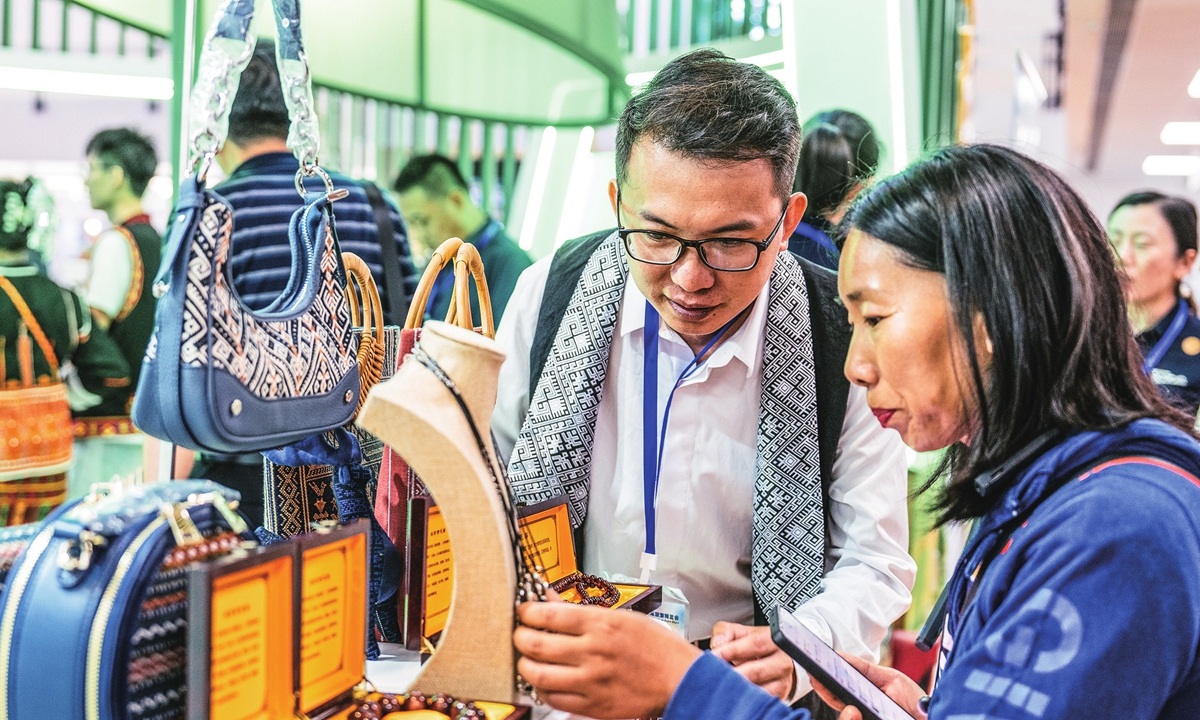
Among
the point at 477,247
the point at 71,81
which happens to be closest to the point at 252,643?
the point at 477,247

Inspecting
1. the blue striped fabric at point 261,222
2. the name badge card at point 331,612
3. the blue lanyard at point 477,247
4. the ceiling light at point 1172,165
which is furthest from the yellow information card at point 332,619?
the ceiling light at point 1172,165

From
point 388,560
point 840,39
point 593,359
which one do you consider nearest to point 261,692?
point 388,560

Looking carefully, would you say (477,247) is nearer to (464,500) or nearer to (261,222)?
(261,222)

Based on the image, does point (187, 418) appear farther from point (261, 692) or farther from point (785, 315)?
point (785, 315)

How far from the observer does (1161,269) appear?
11.8 feet

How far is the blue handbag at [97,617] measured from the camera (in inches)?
26.8

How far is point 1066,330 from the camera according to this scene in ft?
3.08

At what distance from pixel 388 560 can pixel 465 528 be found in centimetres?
32

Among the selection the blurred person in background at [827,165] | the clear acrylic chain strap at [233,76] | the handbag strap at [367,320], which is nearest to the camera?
the clear acrylic chain strap at [233,76]

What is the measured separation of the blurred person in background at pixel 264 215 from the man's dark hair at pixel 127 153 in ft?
5.40

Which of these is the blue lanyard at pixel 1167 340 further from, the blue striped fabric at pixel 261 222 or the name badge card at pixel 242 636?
the name badge card at pixel 242 636

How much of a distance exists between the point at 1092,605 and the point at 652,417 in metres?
0.82

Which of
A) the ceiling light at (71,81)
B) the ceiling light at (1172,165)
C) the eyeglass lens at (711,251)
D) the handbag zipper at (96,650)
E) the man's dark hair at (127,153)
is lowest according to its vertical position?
the handbag zipper at (96,650)

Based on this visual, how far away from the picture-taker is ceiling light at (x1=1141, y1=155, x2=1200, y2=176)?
43.0 feet
